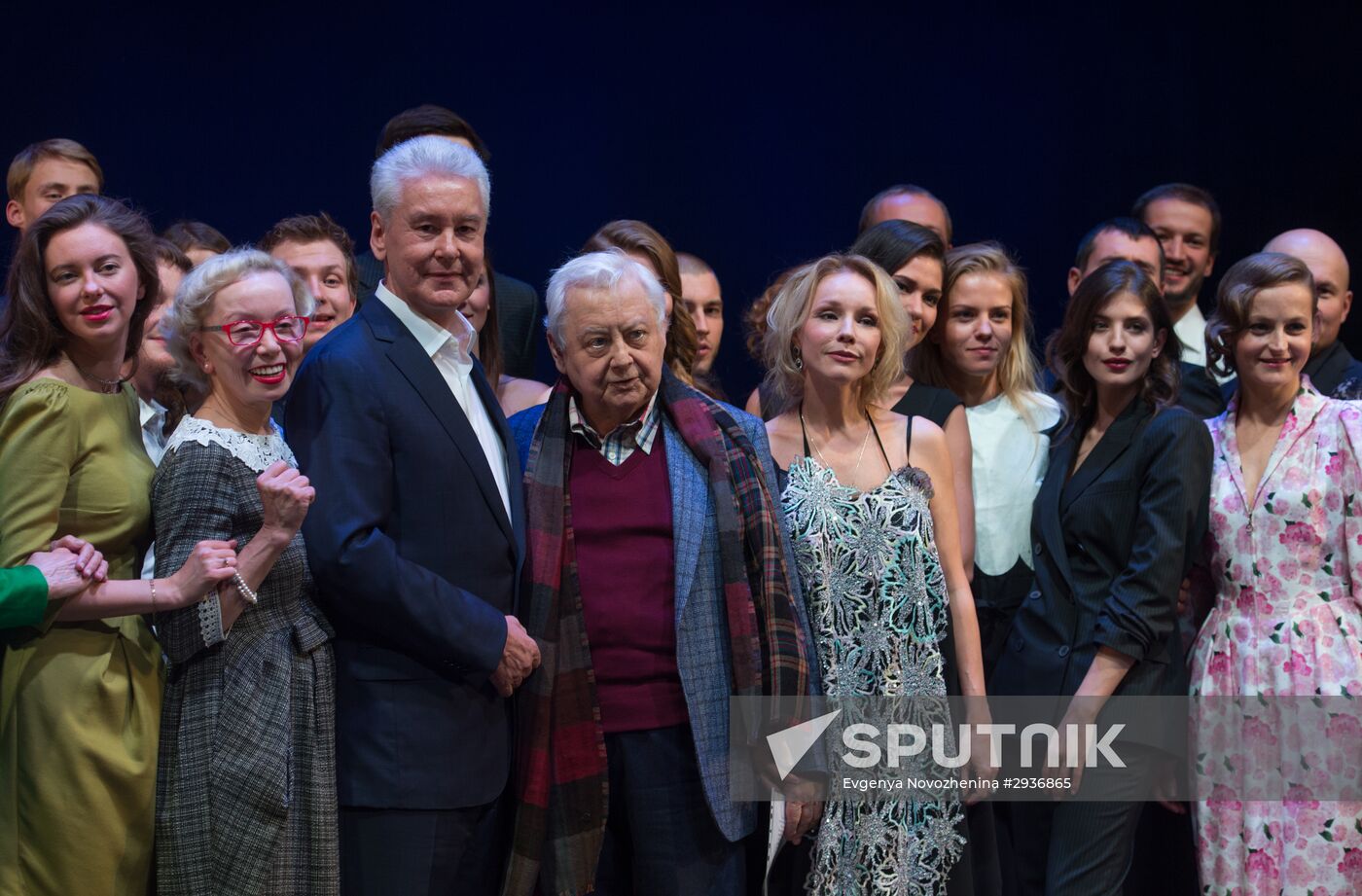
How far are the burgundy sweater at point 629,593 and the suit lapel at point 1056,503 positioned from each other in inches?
48.2

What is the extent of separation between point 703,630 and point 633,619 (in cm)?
14

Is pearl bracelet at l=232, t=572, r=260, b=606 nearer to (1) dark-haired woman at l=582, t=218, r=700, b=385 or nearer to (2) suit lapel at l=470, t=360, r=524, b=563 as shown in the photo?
(2) suit lapel at l=470, t=360, r=524, b=563

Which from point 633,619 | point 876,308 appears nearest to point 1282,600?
point 876,308

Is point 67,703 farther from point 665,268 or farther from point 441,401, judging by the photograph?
point 665,268

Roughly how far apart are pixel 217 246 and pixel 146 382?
632 millimetres

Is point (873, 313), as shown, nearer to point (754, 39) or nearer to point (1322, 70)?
point (754, 39)

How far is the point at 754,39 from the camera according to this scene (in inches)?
211

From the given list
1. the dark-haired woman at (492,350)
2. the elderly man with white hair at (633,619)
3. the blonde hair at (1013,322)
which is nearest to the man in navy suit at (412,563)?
the elderly man with white hair at (633,619)

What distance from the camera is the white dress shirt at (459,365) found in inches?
108

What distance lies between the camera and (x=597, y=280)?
2803 millimetres

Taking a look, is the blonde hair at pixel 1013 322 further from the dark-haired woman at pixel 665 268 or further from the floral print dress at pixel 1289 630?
the dark-haired woman at pixel 665 268

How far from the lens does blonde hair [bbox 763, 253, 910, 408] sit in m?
3.25

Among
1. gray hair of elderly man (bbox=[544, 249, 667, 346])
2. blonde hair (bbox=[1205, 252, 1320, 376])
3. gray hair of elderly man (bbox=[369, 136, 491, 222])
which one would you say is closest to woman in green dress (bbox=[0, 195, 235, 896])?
gray hair of elderly man (bbox=[369, 136, 491, 222])

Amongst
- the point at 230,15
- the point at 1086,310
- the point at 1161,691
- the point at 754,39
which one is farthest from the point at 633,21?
the point at 1161,691
